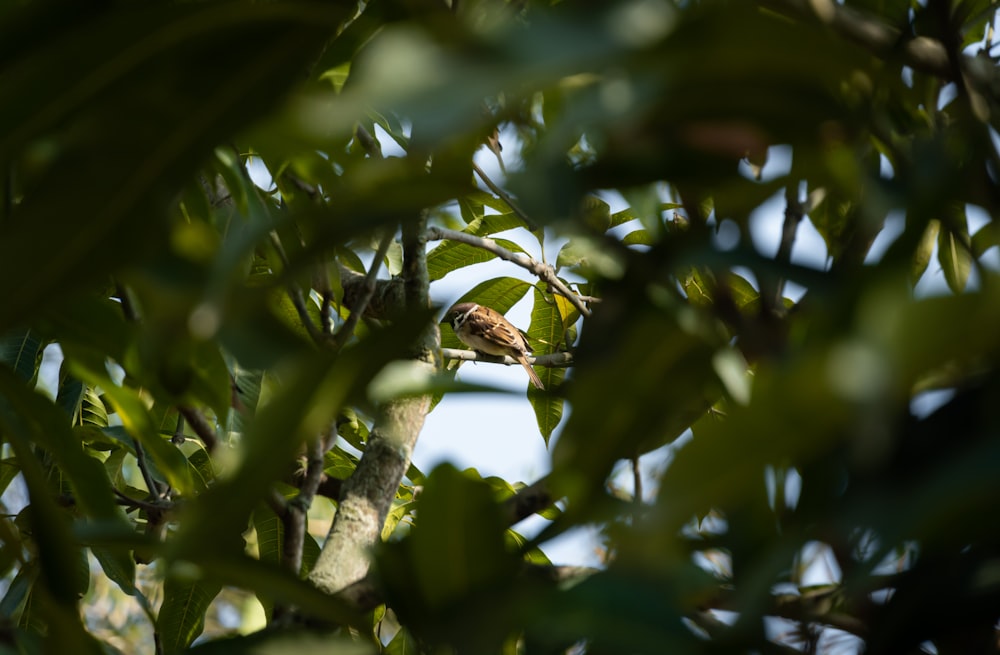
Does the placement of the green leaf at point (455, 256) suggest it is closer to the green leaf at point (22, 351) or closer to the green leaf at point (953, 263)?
the green leaf at point (22, 351)

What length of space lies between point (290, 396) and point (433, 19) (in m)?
0.22

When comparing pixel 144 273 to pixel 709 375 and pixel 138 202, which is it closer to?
pixel 138 202

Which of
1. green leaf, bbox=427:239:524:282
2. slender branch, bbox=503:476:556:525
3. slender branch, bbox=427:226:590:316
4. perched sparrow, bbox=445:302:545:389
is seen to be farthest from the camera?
perched sparrow, bbox=445:302:545:389

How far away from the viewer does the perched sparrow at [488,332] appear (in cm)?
420

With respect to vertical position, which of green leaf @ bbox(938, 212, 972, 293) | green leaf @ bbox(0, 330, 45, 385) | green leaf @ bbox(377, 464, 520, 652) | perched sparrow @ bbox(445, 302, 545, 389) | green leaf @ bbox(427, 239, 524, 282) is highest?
green leaf @ bbox(938, 212, 972, 293)

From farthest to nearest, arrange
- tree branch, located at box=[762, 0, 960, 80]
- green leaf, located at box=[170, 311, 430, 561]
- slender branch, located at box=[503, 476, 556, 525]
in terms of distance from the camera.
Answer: slender branch, located at box=[503, 476, 556, 525] < tree branch, located at box=[762, 0, 960, 80] < green leaf, located at box=[170, 311, 430, 561]

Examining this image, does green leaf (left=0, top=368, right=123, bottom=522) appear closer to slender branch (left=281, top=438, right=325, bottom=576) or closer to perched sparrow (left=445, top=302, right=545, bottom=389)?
slender branch (left=281, top=438, right=325, bottom=576)

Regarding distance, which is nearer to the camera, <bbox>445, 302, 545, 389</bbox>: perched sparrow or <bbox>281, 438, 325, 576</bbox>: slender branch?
<bbox>281, 438, 325, 576</bbox>: slender branch

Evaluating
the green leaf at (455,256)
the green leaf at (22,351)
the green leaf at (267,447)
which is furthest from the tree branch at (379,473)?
the green leaf at (455,256)

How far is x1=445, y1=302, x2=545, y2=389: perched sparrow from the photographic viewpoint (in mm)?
4203

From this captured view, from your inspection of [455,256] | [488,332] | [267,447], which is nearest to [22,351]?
[455,256]

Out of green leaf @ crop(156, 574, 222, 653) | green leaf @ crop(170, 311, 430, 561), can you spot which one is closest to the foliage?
green leaf @ crop(170, 311, 430, 561)

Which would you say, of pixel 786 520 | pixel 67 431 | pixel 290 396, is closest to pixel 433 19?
pixel 290 396

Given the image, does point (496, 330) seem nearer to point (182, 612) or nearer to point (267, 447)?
point (182, 612)
